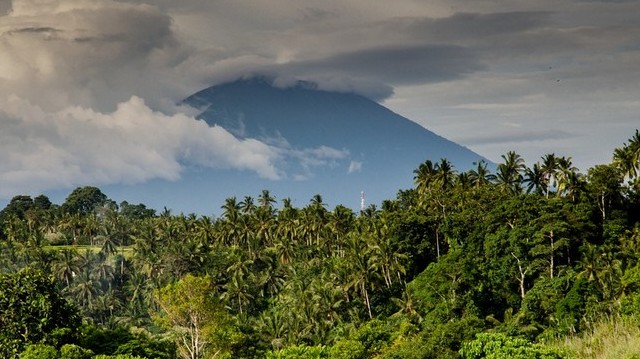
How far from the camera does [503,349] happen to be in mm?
50469

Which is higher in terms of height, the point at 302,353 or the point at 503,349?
the point at 503,349

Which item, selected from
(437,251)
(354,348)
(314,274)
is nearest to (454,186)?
(437,251)

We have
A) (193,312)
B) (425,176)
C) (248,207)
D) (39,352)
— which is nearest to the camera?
(39,352)

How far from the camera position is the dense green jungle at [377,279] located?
59.9 meters

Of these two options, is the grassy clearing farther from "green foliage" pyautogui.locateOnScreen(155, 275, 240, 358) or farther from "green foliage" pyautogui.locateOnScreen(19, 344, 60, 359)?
"green foliage" pyautogui.locateOnScreen(19, 344, 60, 359)

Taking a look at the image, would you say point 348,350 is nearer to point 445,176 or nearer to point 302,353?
point 302,353

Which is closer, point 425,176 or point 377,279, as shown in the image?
point 377,279

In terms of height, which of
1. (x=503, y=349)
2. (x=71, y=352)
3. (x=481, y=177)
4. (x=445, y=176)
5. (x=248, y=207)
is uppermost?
(x=445, y=176)

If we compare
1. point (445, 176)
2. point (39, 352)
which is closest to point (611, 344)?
point (39, 352)

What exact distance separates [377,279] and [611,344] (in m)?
60.8

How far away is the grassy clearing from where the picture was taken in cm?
4116

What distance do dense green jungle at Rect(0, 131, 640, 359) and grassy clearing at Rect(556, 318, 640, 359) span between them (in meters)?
0.24

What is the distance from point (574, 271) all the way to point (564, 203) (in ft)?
37.2

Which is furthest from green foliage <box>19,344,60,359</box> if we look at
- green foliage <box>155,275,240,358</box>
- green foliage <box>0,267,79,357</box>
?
green foliage <box>155,275,240,358</box>
